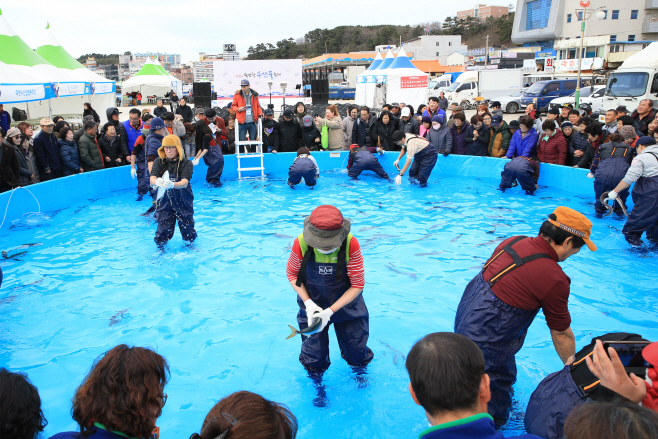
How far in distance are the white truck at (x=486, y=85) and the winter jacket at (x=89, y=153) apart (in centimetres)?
2338

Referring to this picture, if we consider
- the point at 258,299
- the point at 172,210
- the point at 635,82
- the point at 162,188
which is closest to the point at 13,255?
the point at 172,210

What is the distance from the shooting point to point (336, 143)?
12133 millimetres

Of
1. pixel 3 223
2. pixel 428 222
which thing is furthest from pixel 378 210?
pixel 3 223

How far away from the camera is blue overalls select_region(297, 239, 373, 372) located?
318 centimetres

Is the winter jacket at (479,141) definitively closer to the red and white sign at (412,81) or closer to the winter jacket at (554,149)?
the winter jacket at (554,149)

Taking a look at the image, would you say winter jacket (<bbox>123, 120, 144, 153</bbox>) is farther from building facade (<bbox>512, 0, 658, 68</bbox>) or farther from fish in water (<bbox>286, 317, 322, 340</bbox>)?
building facade (<bbox>512, 0, 658, 68</bbox>)

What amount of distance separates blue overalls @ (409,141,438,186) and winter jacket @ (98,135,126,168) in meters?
6.48

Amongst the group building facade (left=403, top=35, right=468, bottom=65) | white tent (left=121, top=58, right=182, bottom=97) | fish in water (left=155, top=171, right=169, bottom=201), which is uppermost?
building facade (left=403, top=35, right=468, bottom=65)

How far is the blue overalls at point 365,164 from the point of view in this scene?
1080 cm

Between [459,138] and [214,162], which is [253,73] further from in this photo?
[459,138]

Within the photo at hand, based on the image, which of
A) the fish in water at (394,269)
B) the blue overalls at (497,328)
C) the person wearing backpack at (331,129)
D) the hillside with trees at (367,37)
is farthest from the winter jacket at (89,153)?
the hillside with trees at (367,37)

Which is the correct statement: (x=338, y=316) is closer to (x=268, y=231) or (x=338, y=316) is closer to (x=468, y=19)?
(x=268, y=231)

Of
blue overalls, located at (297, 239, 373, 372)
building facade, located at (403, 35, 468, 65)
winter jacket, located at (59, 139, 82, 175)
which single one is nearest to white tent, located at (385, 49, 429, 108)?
winter jacket, located at (59, 139, 82, 175)

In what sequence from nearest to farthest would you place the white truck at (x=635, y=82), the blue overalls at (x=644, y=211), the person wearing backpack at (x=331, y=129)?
the blue overalls at (x=644, y=211), the person wearing backpack at (x=331, y=129), the white truck at (x=635, y=82)
